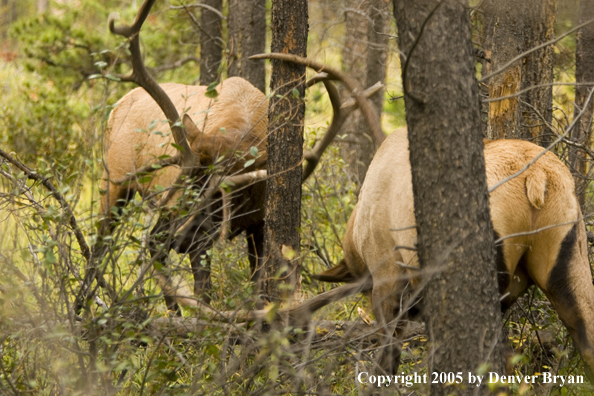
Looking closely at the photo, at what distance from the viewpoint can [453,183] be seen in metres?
2.64

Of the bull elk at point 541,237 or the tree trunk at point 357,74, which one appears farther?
the tree trunk at point 357,74

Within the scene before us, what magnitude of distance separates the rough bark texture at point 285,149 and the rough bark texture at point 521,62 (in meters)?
1.71

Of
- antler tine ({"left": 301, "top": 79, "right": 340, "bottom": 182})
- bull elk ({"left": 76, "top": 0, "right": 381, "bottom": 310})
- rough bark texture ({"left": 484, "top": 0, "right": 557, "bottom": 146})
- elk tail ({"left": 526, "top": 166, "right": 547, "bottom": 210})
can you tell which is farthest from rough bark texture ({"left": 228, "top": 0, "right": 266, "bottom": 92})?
elk tail ({"left": 526, "top": 166, "right": 547, "bottom": 210})

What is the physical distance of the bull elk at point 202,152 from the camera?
3.86 m

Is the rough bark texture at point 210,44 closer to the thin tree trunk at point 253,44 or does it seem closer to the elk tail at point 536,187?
the thin tree trunk at point 253,44

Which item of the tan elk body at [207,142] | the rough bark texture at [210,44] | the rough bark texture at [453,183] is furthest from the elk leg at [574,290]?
the rough bark texture at [210,44]

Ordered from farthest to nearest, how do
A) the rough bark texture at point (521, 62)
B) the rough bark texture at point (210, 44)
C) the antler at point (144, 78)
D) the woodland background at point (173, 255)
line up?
the rough bark texture at point (210, 44), the rough bark texture at point (521, 62), the antler at point (144, 78), the woodland background at point (173, 255)

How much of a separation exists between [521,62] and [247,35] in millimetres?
3659

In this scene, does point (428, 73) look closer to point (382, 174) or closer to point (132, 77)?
point (382, 174)

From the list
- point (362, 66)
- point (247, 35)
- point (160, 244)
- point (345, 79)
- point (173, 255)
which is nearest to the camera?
point (160, 244)

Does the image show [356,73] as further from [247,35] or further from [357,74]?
[247,35]

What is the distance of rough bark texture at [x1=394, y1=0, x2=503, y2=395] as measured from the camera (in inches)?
103

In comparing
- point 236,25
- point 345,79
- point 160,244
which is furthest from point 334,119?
point 236,25

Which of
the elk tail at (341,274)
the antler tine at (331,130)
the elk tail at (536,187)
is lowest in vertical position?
the elk tail at (341,274)
